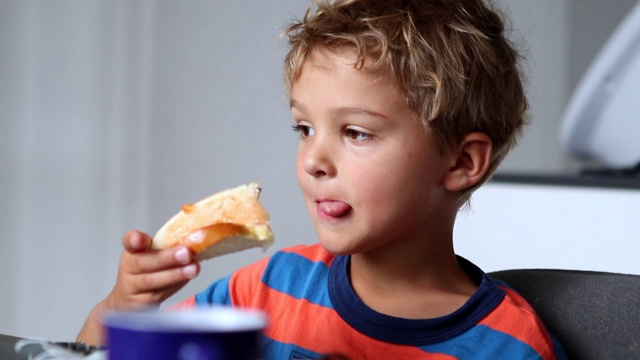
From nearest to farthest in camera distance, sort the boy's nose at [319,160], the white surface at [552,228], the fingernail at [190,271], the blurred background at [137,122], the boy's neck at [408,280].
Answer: the fingernail at [190,271] → the boy's nose at [319,160] → the boy's neck at [408,280] → the white surface at [552,228] → the blurred background at [137,122]

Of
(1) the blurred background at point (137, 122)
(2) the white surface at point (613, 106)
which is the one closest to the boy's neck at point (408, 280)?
(2) the white surface at point (613, 106)

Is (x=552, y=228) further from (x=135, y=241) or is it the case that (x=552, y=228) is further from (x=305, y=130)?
(x=135, y=241)

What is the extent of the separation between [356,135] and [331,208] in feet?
0.29

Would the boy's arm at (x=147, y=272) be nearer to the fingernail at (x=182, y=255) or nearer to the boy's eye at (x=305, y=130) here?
the fingernail at (x=182, y=255)

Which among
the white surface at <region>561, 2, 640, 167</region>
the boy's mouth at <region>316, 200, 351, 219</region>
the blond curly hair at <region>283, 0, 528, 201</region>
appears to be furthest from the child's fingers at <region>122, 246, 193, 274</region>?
the white surface at <region>561, 2, 640, 167</region>

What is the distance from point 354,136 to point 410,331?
227 mm

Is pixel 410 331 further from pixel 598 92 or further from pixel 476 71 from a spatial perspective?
pixel 598 92

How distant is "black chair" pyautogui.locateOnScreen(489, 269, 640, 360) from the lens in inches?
41.0

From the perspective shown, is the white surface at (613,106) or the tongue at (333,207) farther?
the white surface at (613,106)

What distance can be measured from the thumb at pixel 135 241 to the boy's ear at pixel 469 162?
478mm

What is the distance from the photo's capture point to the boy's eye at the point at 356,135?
1.05 metres

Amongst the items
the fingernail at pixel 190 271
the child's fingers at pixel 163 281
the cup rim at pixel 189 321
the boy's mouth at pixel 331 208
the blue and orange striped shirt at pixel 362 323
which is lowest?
the blue and orange striped shirt at pixel 362 323

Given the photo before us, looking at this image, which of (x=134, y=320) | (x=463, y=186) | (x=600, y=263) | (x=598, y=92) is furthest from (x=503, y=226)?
(x=134, y=320)

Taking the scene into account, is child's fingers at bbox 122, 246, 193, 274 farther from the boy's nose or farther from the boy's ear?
the boy's ear
